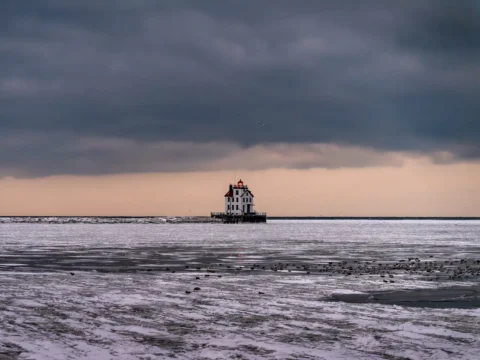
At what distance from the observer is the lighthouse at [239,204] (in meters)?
181

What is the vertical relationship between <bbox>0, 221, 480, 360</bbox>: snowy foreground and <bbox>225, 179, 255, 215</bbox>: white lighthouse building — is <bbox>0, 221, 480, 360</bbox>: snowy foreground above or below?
below

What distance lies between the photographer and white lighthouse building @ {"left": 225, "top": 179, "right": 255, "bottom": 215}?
181625 mm

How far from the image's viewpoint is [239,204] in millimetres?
183000

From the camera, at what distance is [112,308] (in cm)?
1602

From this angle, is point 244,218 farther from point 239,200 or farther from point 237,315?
point 237,315

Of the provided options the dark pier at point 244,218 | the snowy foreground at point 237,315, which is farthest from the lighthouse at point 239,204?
the snowy foreground at point 237,315

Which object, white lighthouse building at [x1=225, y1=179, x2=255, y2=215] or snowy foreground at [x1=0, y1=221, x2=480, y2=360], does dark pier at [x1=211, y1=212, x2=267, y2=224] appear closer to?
white lighthouse building at [x1=225, y1=179, x2=255, y2=215]

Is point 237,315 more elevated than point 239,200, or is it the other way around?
point 239,200

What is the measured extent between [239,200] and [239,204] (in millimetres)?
1601

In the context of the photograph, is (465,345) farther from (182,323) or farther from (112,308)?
(112,308)

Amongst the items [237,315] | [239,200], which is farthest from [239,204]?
[237,315]

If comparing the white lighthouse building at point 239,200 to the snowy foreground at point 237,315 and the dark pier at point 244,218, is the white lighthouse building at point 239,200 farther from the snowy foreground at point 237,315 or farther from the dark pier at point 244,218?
the snowy foreground at point 237,315

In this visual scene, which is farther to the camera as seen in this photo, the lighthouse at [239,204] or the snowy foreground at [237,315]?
the lighthouse at [239,204]

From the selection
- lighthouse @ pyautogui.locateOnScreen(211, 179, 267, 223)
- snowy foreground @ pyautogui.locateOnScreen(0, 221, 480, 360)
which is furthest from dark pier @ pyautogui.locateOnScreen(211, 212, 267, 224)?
snowy foreground @ pyautogui.locateOnScreen(0, 221, 480, 360)
